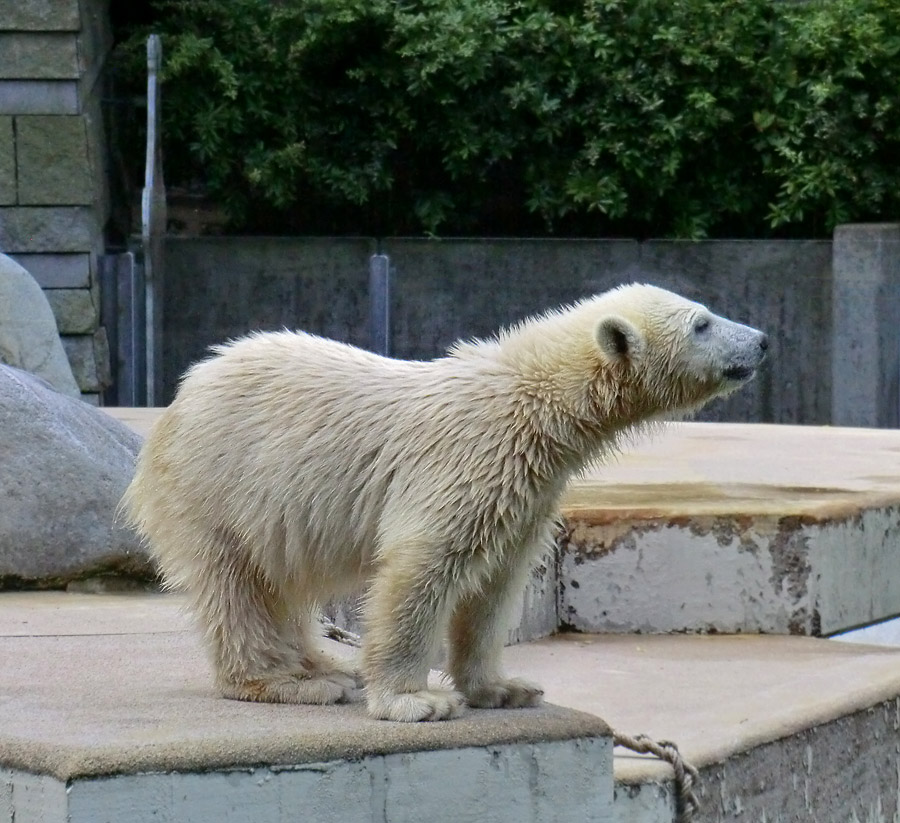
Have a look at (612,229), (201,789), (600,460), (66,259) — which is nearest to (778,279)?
(612,229)

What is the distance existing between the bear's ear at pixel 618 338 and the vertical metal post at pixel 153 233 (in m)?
7.95

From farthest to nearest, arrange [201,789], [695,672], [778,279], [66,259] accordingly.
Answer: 1. [778,279]
2. [66,259]
3. [695,672]
4. [201,789]

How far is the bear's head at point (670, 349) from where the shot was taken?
112 inches

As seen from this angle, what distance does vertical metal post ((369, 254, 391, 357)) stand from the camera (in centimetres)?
1077

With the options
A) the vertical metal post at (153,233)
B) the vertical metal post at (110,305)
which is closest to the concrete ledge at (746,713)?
the vertical metal post at (153,233)

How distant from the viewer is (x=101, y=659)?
3.27 meters

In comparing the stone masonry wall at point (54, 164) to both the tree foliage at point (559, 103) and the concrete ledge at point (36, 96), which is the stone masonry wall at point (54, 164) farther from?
the tree foliage at point (559, 103)

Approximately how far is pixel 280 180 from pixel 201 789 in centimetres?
930

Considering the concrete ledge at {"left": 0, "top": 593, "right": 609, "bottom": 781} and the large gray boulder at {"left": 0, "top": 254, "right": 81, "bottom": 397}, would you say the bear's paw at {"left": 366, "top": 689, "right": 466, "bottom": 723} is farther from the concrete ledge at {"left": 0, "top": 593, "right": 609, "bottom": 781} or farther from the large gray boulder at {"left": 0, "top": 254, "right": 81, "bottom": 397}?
the large gray boulder at {"left": 0, "top": 254, "right": 81, "bottom": 397}

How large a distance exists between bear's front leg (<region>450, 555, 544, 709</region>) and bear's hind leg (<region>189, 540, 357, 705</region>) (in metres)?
0.23

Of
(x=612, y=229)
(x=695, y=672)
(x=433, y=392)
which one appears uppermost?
(x=612, y=229)

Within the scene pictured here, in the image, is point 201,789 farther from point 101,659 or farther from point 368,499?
point 101,659

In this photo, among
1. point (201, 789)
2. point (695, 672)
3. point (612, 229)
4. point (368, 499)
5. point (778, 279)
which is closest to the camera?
point (201, 789)

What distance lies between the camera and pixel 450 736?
257cm
